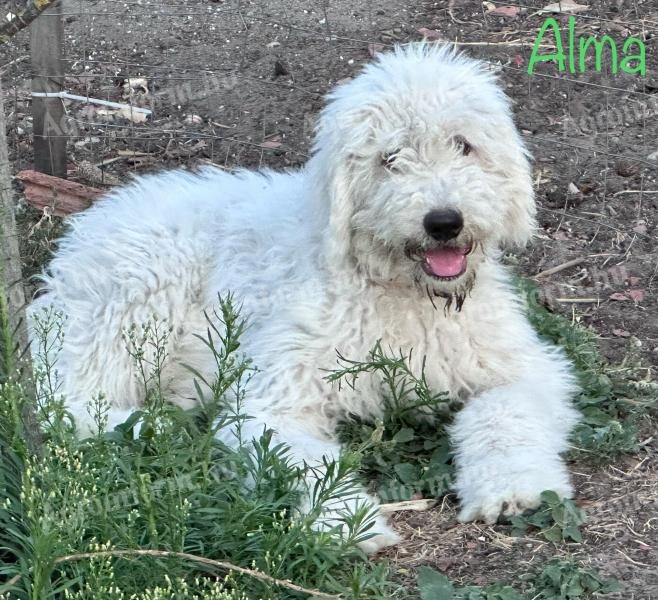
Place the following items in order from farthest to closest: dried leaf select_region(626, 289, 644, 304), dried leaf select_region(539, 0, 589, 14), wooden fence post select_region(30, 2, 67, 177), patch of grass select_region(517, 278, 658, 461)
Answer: dried leaf select_region(539, 0, 589, 14)
wooden fence post select_region(30, 2, 67, 177)
dried leaf select_region(626, 289, 644, 304)
patch of grass select_region(517, 278, 658, 461)

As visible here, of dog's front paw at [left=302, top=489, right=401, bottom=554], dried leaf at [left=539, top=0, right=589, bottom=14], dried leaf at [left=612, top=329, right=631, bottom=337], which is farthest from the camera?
dried leaf at [left=539, top=0, right=589, bottom=14]

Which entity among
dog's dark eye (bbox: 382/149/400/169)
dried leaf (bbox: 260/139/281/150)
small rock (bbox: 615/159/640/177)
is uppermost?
dog's dark eye (bbox: 382/149/400/169)

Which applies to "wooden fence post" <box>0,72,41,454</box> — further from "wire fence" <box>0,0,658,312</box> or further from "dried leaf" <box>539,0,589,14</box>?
"dried leaf" <box>539,0,589,14</box>

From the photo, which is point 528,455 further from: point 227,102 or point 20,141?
point 20,141

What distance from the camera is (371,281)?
4738mm

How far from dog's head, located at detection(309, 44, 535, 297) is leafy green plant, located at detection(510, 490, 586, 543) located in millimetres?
917

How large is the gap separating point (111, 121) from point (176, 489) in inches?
178

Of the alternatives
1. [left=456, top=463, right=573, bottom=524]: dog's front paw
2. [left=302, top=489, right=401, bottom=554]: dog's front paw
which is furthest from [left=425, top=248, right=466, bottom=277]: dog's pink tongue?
[left=302, top=489, right=401, bottom=554]: dog's front paw

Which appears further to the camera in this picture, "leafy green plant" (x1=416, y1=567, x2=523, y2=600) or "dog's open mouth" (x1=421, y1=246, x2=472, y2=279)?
"dog's open mouth" (x1=421, y1=246, x2=472, y2=279)

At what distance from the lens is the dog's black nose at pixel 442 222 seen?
14.0 feet

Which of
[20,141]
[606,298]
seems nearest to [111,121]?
[20,141]

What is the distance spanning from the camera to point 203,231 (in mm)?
5332

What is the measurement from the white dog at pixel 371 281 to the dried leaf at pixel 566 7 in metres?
3.78

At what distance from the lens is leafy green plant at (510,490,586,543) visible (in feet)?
13.3
